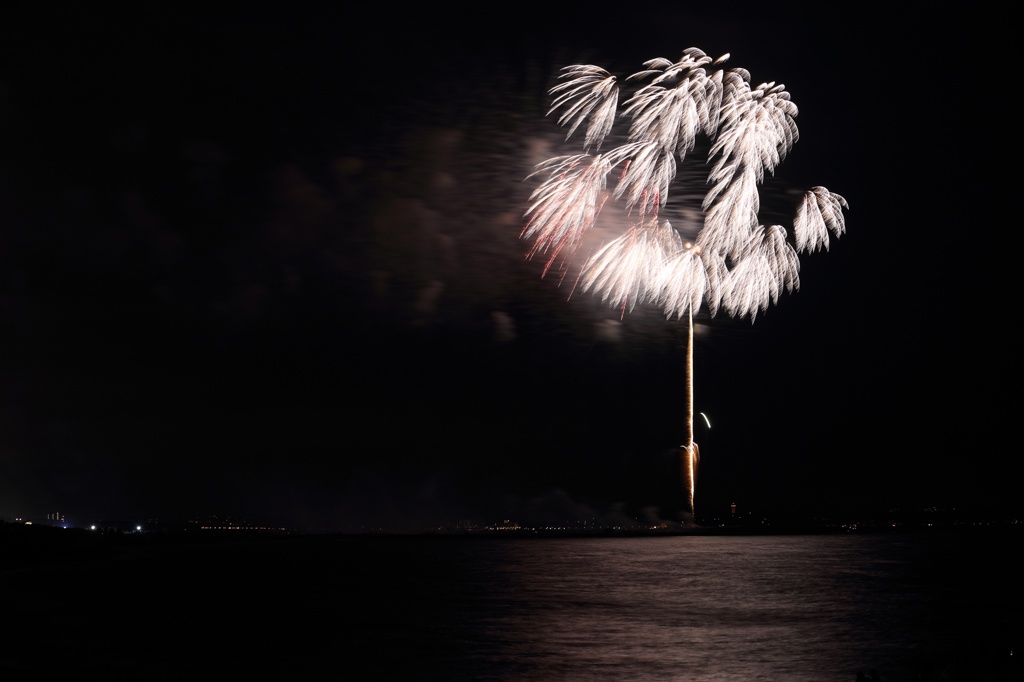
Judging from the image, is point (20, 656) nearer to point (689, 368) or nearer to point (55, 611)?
point (55, 611)

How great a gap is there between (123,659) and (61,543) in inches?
2871

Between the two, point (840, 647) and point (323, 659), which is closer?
point (323, 659)

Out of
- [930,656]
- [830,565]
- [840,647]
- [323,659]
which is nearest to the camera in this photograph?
[323,659]

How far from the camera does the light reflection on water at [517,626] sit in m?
23.2

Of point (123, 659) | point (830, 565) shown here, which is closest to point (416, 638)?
point (123, 659)

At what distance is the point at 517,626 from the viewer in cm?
3372

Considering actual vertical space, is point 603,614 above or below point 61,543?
above

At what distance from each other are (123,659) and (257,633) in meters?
7.46

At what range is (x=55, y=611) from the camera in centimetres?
3575

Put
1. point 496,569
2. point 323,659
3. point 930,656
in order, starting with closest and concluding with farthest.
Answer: point 323,659, point 930,656, point 496,569

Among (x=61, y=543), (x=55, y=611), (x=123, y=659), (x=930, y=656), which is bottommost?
(x=61, y=543)

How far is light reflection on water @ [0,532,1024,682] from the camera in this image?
23.2 meters

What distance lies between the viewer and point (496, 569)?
82812 mm

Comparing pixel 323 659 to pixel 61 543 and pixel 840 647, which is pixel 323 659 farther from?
pixel 61 543
